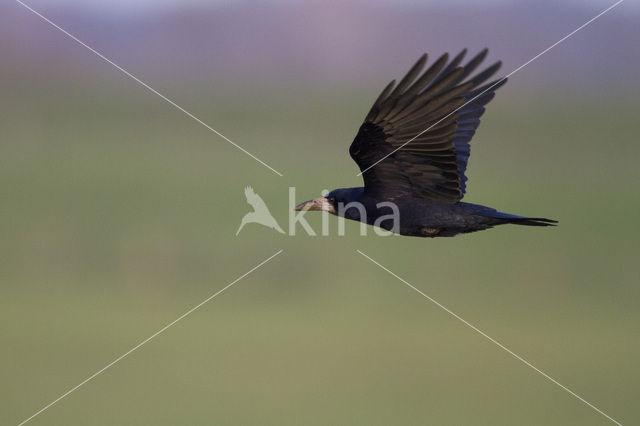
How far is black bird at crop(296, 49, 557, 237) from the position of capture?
929 cm

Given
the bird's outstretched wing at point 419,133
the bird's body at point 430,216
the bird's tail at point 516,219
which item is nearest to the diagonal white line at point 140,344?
the bird's body at point 430,216

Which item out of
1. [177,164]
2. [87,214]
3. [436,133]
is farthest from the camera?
[177,164]

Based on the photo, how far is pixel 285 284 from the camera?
5541cm

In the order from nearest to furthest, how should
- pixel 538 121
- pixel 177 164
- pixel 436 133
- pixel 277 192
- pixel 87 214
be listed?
pixel 436 133 < pixel 277 192 < pixel 87 214 < pixel 177 164 < pixel 538 121

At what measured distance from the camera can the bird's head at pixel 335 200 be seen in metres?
10.3

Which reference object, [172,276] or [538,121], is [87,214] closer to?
[172,276]


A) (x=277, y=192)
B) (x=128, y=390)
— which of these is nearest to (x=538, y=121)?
(x=277, y=192)

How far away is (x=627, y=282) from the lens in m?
57.2

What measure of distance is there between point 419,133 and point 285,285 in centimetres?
4599

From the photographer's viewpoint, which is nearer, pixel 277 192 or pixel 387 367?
pixel 387 367

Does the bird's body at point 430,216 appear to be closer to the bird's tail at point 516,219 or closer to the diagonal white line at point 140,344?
the bird's tail at point 516,219

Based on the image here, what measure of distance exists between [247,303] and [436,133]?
41.9m

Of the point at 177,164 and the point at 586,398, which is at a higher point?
the point at 177,164

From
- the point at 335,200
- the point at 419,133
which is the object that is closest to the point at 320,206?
the point at 335,200
